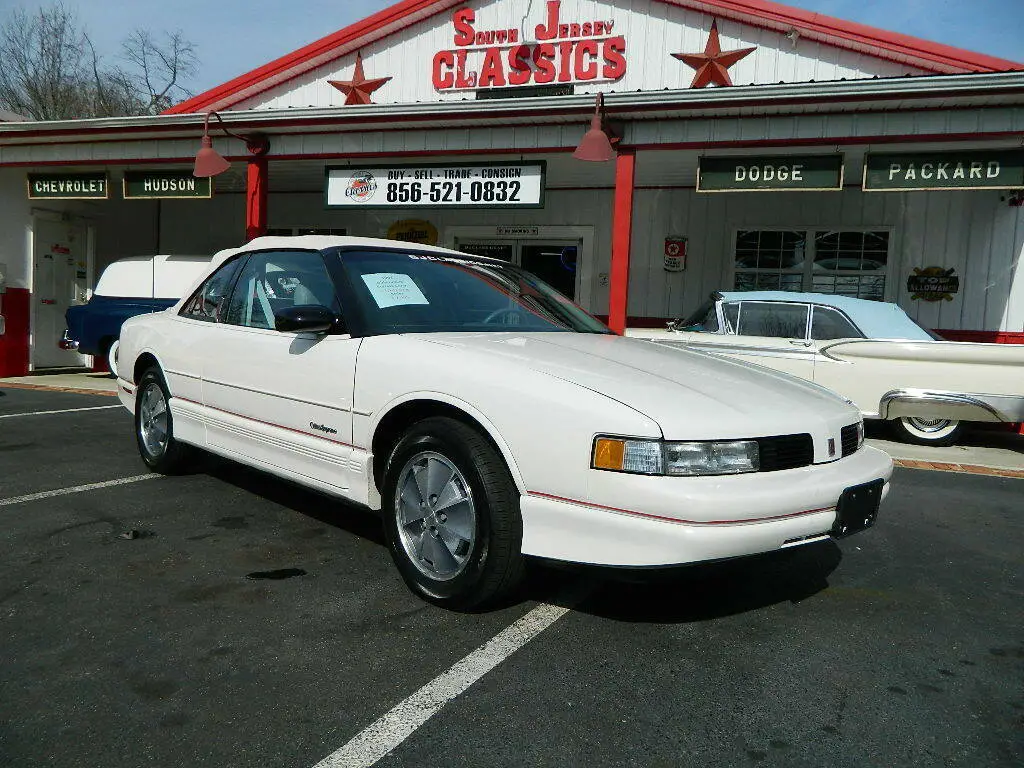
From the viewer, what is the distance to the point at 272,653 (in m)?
2.66

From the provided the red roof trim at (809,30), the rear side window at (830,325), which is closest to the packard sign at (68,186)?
the red roof trim at (809,30)

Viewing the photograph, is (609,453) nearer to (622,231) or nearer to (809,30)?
(622,231)

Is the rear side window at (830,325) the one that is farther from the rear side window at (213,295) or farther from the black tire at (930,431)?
the rear side window at (213,295)

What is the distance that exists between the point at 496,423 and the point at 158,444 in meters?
3.24

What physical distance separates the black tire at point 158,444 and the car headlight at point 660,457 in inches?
128

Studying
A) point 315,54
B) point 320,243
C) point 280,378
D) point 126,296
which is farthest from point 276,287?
point 315,54

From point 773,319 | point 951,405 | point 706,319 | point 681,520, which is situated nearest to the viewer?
point 681,520

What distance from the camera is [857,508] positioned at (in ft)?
9.64

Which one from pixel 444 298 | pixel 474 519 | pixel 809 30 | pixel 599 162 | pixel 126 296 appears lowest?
pixel 474 519

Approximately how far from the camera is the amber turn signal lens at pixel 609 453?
2.57 metres

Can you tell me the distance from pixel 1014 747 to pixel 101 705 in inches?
102

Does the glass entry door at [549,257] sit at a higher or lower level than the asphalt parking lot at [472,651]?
higher

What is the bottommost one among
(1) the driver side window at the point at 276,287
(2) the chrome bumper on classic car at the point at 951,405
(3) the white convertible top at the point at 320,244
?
(2) the chrome bumper on classic car at the point at 951,405

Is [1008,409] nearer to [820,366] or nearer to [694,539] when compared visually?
[820,366]
